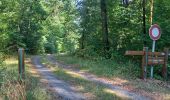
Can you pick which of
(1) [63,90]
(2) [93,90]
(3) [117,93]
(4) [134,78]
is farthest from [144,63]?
(1) [63,90]

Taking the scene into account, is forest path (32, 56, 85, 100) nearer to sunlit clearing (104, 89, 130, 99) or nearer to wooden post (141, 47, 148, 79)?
sunlit clearing (104, 89, 130, 99)

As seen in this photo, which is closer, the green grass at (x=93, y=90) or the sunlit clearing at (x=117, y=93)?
the green grass at (x=93, y=90)

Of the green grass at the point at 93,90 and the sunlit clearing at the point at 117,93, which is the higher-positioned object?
the green grass at the point at 93,90

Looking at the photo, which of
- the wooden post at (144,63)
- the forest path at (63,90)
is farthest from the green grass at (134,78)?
the forest path at (63,90)

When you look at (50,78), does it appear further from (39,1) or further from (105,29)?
(39,1)

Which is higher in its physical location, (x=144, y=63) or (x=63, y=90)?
(x=144, y=63)

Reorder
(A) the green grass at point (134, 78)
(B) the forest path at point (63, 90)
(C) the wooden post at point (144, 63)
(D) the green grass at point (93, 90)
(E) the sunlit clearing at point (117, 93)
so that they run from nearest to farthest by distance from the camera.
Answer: (B) the forest path at point (63, 90) → (D) the green grass at point (93, 90) → (E) the sunlit clearing at point (117, 93) → (A) the green grass at point (134, 78) → (C) the wooden post at point (144, 63)

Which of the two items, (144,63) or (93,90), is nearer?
(93,90)

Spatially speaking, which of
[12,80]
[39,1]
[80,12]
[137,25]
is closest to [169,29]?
[137,25]

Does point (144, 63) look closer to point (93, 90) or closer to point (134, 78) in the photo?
point (134, 78)

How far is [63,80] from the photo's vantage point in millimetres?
11578

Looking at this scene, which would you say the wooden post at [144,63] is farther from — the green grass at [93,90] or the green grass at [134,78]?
the green grass at [93,90]

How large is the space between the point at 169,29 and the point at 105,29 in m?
5.95

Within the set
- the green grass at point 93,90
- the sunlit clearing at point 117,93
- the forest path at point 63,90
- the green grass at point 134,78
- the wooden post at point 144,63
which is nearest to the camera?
the forest path at point 63,90
